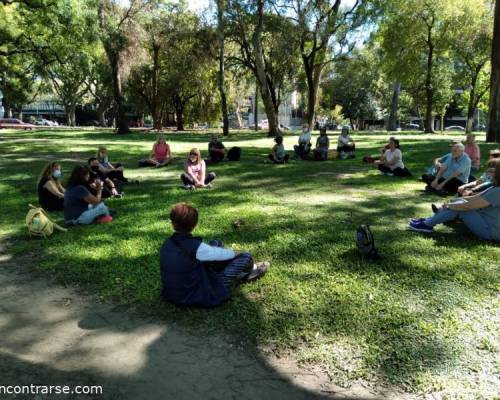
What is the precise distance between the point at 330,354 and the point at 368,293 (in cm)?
117

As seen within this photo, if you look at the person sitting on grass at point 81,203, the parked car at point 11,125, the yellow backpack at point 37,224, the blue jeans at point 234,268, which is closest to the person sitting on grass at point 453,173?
the blue jeans at point 234,268

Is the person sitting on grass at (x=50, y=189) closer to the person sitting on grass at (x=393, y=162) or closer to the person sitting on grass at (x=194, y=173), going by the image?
the person sitting on grass at (x=194, y=173)

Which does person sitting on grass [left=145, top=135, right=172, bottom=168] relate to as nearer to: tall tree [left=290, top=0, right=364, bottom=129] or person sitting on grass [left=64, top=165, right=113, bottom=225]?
person sitting on grass [left=64, top=165, right=113, bottom=225]

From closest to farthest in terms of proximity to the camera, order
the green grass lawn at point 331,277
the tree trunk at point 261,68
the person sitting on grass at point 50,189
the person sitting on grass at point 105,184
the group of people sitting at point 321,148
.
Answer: the green grass lawn at point 331,277
the person sitting on grass at point 50,189
the person sitting on grass at point 105,184
the group of people sitting at point 321,148
the tree trunk at point 261,68

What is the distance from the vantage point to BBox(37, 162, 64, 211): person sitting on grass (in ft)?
27.0

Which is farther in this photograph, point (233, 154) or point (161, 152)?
point (233, 154)

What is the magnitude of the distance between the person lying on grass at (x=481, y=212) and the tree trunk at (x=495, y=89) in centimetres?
1528

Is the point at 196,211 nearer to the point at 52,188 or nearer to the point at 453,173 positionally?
the point at 52,188

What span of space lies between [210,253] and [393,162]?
8999 millimetres

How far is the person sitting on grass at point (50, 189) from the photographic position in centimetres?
823

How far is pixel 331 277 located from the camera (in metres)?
5.08

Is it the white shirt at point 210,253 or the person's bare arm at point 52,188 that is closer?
the white shirt at point 210,253

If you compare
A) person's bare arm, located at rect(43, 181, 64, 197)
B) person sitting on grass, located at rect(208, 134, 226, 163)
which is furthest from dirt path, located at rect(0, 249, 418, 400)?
person sitting on grass, located at rect(208, 134, 226, 163)

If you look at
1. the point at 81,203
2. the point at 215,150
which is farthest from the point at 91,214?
the point at 215,150
